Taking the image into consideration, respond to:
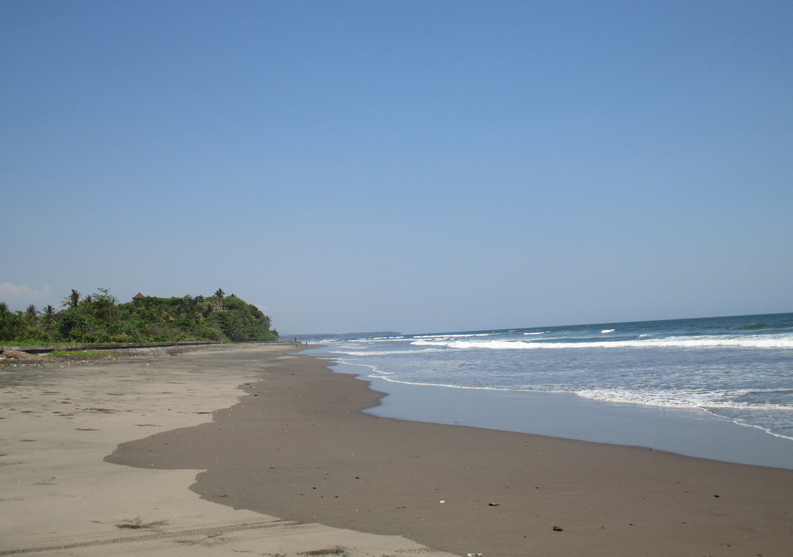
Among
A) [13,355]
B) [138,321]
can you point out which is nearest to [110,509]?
[13,355]

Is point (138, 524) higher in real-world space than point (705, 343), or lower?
higher

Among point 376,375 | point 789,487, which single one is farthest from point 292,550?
point 376,375

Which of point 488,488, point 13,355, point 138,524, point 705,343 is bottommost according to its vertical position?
point 705,343

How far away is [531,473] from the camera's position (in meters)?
5.56

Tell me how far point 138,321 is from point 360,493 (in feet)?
184

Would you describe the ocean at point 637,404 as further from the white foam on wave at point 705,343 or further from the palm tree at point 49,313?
the palm tree at point 49,313

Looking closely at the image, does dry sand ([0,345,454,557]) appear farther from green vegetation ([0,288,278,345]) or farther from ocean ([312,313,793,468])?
green vegetation ([0,288,278,345])

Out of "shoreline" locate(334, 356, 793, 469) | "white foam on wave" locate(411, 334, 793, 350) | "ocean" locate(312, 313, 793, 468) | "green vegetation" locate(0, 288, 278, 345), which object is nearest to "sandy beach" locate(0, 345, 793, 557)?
"shoreline" locate(334, 356, 793, 469)

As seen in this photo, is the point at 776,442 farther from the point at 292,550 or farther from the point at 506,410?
the point at 292,550

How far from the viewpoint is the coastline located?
12.5 feet

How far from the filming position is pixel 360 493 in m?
4.80

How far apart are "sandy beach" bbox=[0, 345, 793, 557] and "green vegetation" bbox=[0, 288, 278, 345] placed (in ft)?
104

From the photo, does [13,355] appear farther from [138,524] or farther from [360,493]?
[360,493]

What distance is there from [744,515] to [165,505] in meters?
5.25
